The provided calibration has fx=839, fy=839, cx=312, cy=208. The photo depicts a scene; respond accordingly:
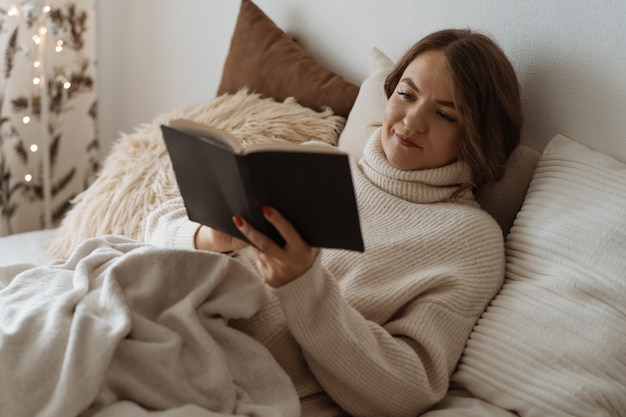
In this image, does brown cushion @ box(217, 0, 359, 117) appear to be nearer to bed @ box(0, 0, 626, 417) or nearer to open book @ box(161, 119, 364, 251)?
bed @ box(0, 0, 626, 417)

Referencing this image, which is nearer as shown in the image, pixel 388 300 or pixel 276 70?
pixel 388 300

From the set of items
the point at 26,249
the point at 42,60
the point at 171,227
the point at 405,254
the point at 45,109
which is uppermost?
the point at 405,254

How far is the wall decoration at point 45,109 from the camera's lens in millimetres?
2574

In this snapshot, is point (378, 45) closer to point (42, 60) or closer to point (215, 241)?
point (215, 241)

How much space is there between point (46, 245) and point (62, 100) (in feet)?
2.59

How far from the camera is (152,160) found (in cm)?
195

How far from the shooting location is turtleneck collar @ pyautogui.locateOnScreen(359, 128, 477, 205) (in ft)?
5.04

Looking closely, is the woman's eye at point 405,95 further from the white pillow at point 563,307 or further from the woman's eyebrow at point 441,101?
the white pillow at point 563,307

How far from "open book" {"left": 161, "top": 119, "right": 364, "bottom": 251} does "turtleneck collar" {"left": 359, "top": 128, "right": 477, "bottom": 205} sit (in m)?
0.45

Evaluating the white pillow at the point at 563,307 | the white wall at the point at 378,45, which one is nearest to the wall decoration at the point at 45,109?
the white wall at the point at 378,45

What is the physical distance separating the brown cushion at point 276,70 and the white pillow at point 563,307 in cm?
64

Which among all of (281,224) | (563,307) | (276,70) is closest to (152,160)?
(276,70)

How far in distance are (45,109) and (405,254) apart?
64.5 inches

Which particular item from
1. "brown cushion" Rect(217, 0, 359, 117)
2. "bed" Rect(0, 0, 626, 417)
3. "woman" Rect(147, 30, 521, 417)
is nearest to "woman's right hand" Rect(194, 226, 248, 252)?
"woman" Rect(147, 30, 521, 417)
